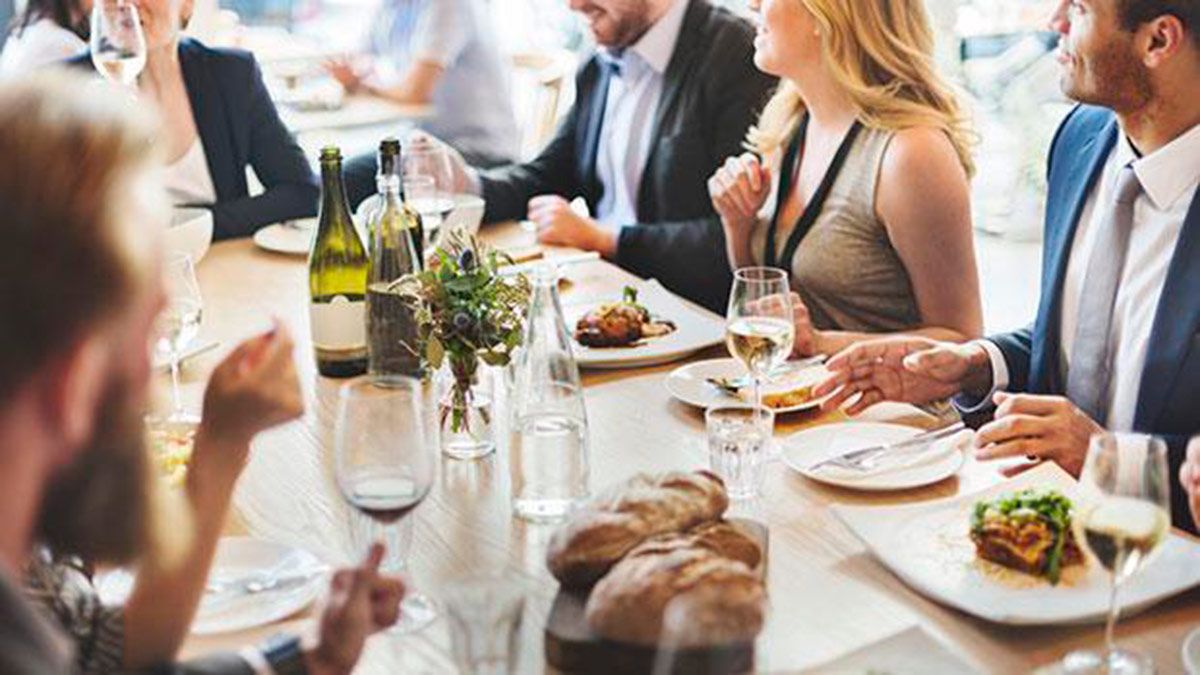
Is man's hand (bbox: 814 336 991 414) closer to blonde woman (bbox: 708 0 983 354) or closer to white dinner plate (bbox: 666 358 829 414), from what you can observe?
white dinner plate (bbox: 666 358 829 414)

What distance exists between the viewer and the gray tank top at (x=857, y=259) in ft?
7.93

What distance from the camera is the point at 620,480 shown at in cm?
158

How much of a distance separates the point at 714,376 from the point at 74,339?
123 centimetres

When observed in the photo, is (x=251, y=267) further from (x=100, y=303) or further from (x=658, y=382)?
(x=100, y=303)

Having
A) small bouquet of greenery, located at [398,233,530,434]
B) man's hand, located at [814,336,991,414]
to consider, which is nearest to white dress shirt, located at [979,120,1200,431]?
man's hand, located at [814,336,991,414]

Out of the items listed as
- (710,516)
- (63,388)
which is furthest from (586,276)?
(63,388)

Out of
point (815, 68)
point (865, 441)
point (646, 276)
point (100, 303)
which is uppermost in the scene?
point (100, 303)

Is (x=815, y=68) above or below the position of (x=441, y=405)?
above

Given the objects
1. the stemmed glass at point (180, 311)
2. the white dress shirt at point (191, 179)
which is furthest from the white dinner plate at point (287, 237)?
the stemmed glass at point (180, 311)

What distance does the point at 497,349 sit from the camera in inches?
66.7

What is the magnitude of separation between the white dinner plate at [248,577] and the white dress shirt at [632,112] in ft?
5.74

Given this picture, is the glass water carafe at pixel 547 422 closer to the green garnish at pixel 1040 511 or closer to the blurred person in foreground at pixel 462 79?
the green garnish at pixel 1040 511

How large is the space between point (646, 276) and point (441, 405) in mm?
1218

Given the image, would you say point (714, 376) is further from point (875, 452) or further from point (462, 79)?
point (462, 79)
